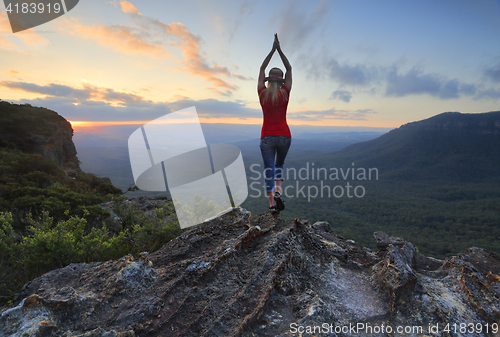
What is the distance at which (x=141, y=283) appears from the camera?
3301mm

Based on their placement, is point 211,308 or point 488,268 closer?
point 211,308

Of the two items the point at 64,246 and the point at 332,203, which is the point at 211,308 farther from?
the point at 332,203

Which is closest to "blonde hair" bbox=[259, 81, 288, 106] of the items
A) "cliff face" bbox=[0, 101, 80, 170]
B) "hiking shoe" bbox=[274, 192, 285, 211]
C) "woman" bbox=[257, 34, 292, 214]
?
"woman" bbox=[257, 34, 292, 214]

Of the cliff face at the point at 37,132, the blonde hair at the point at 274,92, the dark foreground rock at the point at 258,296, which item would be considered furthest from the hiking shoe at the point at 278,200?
the cliff face at the point at 37,132

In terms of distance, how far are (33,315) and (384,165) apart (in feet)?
734

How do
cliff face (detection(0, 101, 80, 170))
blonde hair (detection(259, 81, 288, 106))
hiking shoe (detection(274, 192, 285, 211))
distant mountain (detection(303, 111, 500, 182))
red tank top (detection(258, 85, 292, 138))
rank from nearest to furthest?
blonde hair (detection(259, 81, 288, 106)) < red tank top (detection(258, 85, 292, 138)) < hiking shoe (detection(274, 192, 285, 211)) < cliff face (detection(0, 101, 80, 170)) < distant mountain (detection(303, 111, 500, 182))

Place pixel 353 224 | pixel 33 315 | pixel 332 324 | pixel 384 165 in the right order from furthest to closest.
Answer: pixel 384 165 < pixel 353 224 < pixel 332 324 < pixel 33 315

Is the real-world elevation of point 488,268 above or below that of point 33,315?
below

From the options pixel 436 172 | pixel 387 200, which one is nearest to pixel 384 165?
pixel 436 172

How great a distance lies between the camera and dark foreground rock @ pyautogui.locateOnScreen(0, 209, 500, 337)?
2.62m

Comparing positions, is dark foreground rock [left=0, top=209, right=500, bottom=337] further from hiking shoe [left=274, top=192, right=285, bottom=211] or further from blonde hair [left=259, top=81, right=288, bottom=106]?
blonde hair [left=259, top=81, right=288, bottom=106]

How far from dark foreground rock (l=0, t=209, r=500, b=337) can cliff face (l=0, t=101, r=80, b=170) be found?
31.1 meters

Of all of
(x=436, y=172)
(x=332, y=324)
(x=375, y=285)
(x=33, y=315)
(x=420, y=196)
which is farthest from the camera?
(x=436, y=172)

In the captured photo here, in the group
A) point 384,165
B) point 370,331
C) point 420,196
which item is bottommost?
point 420,196
